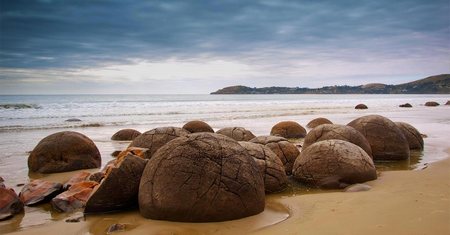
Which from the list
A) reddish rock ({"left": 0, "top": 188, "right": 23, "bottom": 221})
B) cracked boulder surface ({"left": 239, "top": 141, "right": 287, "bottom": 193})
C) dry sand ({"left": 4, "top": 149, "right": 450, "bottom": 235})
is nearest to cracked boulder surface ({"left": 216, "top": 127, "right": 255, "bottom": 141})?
cracked boulder surface ({"left": 239, "top": 141, "right": 287, "bottom": 193})

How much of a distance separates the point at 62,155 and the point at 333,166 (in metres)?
5.98

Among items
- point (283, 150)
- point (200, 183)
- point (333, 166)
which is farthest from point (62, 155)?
point (333, 166)

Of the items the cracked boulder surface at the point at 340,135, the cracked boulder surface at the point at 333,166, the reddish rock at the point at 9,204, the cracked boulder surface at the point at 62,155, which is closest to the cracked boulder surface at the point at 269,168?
the cracked boulder surface at the point at 333,166

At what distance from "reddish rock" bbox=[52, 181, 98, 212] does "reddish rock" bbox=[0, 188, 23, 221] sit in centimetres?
48

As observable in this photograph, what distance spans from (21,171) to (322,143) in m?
6.64

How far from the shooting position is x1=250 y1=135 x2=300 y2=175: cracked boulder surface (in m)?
8.18

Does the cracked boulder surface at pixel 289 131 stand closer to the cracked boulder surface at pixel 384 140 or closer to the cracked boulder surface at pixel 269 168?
the cracked boulder surface at pixel 384 140

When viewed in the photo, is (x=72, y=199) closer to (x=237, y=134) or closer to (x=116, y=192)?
(x=116, y=192)

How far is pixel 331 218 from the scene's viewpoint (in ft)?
16.3

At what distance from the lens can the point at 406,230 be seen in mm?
4320

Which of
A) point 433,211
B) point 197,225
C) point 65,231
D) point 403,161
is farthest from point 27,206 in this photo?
point 403,161

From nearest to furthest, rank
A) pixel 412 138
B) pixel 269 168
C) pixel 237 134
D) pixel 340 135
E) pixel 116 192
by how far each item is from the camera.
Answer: pixel 116 192 < pixel 269 168 < pixel 340 135 < pixel 412 138 < pixel 237 134

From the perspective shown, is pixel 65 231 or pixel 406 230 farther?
pixel 65 231

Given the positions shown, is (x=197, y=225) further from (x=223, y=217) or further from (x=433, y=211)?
(x=433, y=211)
